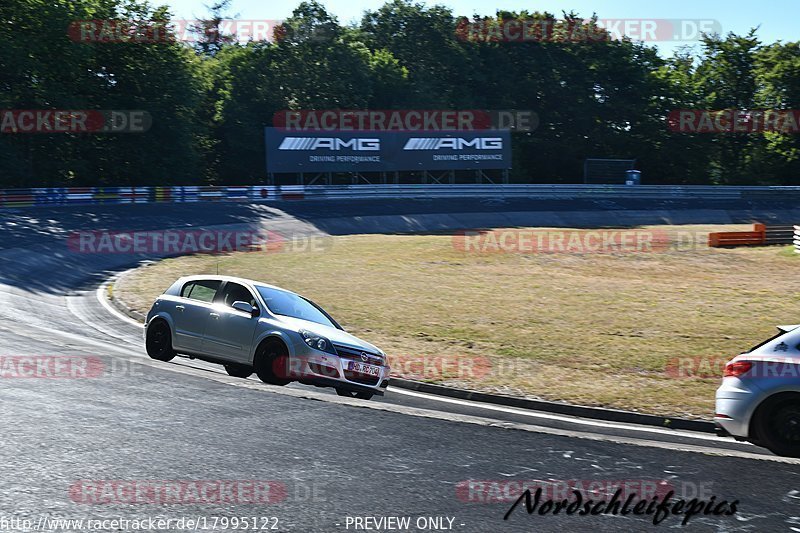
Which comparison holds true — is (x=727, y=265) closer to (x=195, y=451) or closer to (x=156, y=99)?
(x=195, y=451)

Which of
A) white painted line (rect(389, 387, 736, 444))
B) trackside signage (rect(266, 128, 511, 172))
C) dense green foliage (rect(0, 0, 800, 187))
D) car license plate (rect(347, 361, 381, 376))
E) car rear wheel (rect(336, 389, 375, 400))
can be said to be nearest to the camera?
white painted line (rect(389, 387, 736, 444))

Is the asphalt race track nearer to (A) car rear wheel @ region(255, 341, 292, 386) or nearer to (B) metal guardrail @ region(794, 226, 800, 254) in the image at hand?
(A) car rear wheel @ region(255, 341, 292, 386)

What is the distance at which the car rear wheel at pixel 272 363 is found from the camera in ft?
38.0

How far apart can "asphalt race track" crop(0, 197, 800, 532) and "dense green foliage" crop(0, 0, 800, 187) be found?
38166 mm

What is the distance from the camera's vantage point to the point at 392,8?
72125mm

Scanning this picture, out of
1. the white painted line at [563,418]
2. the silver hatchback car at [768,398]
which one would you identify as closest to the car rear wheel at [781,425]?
the silver hatchback car at [768,398]

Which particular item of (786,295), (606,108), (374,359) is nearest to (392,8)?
(606,108)

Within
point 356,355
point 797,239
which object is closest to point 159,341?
point 356,355

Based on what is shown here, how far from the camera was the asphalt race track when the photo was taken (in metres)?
7.07

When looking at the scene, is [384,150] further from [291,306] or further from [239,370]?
[239,370]

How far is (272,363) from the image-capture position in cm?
1170

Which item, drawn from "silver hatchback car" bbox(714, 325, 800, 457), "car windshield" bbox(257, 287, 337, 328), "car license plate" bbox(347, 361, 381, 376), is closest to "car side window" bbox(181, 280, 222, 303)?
"car windshield" bbox(257, 287, 337, 328)

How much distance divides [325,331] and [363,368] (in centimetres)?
74

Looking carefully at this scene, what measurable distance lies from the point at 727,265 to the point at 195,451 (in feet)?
92.0
